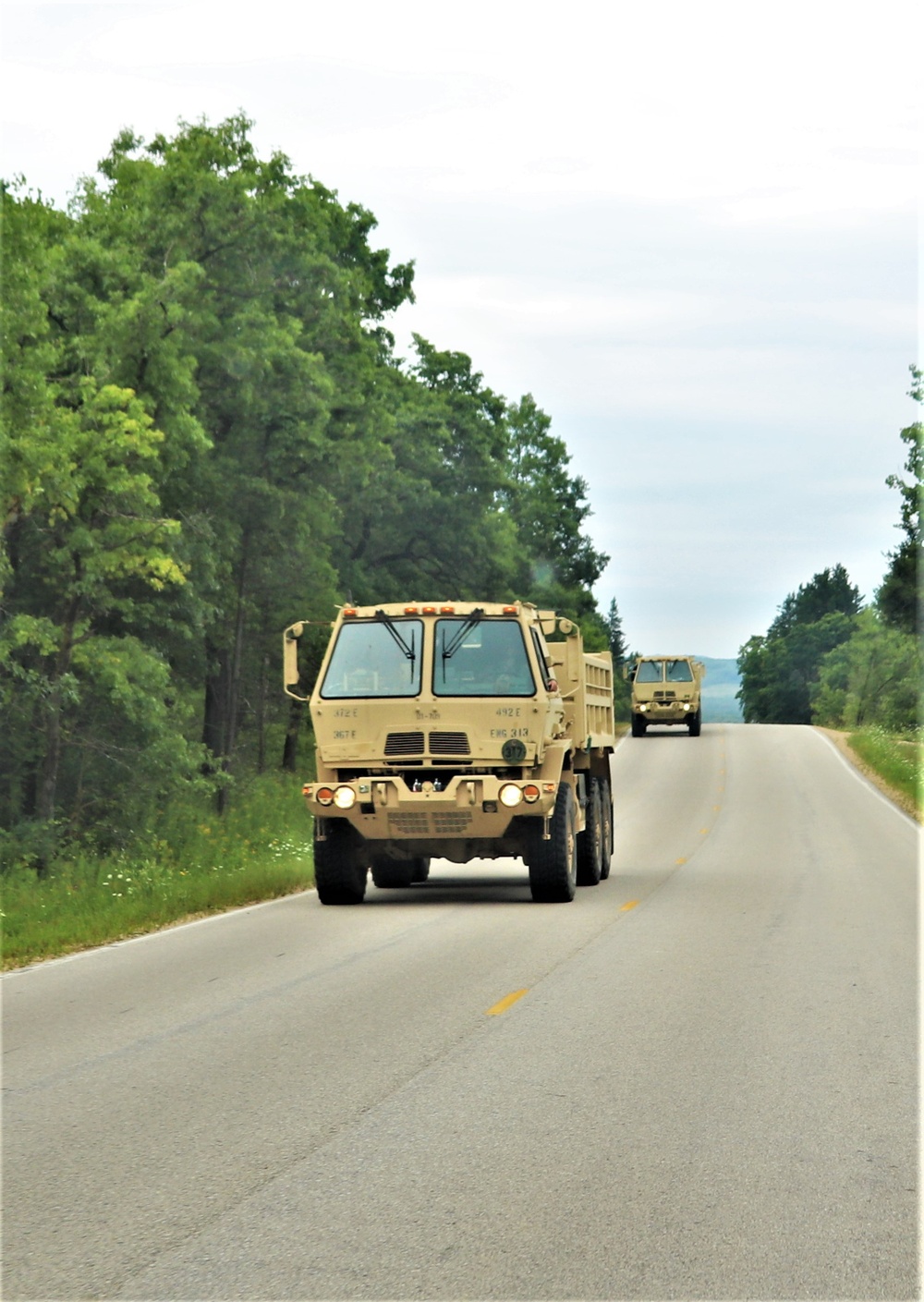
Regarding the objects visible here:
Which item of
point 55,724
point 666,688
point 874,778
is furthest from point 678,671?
point 55,724

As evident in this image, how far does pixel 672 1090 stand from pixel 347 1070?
1708 millimetres

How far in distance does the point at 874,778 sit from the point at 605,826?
24879 mm

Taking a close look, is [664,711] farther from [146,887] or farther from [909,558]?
[146,887]

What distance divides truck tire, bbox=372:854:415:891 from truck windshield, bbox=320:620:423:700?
290 cm

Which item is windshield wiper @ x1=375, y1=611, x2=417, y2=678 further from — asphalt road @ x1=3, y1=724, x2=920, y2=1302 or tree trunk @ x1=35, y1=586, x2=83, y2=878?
tree trunk @ x1=35, y1=586, x2=83, y2=878

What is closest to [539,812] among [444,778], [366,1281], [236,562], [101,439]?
[444,778]

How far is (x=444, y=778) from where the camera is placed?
59.1 feet

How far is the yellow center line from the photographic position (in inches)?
431

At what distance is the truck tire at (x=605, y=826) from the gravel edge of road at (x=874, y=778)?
1298cm

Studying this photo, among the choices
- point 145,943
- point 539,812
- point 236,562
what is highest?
point 236,562

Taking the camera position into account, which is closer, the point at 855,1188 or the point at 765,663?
the point at 855,1188

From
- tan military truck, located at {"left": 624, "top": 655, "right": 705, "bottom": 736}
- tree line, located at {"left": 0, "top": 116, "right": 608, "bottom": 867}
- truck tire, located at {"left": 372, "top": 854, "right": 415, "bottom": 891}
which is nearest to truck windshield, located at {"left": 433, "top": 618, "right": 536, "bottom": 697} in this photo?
truck tire, located at {"left": 372, "top": 854, "right": 415, "bottom": 891}

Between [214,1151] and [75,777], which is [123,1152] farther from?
[75,777]

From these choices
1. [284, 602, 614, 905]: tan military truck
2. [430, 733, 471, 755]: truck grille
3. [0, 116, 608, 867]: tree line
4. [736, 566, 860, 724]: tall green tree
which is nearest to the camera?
[284, 602, 614, 905]: tan military truck
